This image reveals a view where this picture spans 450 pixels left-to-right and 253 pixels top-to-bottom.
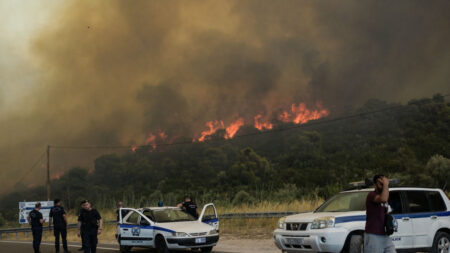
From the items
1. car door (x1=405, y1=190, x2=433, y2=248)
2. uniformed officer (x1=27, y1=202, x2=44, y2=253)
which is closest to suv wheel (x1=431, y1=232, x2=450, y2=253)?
car door (x1=405, y1=190, x2=433, y2=248)

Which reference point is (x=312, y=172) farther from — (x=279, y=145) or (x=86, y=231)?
(x=86, y=231)

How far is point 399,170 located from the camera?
56219mm

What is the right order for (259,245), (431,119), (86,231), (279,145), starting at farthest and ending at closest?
(279,145)
(431,119)
(259,245)
(86,231)

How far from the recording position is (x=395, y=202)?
10.1 metres

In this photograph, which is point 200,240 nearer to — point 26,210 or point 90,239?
point 90,239

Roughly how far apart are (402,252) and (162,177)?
237 feet

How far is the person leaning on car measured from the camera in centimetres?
694

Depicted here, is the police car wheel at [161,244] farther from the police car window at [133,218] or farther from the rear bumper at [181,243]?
the police car window at [133,218]

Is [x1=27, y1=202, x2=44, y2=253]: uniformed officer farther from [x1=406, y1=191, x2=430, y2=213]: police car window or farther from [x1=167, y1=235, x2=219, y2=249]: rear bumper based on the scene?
[x1=406, y1=191, x2=430, y2=213]: police car window

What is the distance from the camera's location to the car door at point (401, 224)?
9.74 metres

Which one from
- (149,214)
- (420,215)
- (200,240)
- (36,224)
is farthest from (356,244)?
(36,224)

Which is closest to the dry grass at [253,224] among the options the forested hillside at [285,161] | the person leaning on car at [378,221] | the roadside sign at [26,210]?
the roadside sign at [26,210]

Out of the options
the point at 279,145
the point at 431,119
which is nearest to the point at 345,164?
the point at 431,119

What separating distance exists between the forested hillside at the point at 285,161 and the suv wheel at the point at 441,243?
37.6 m
